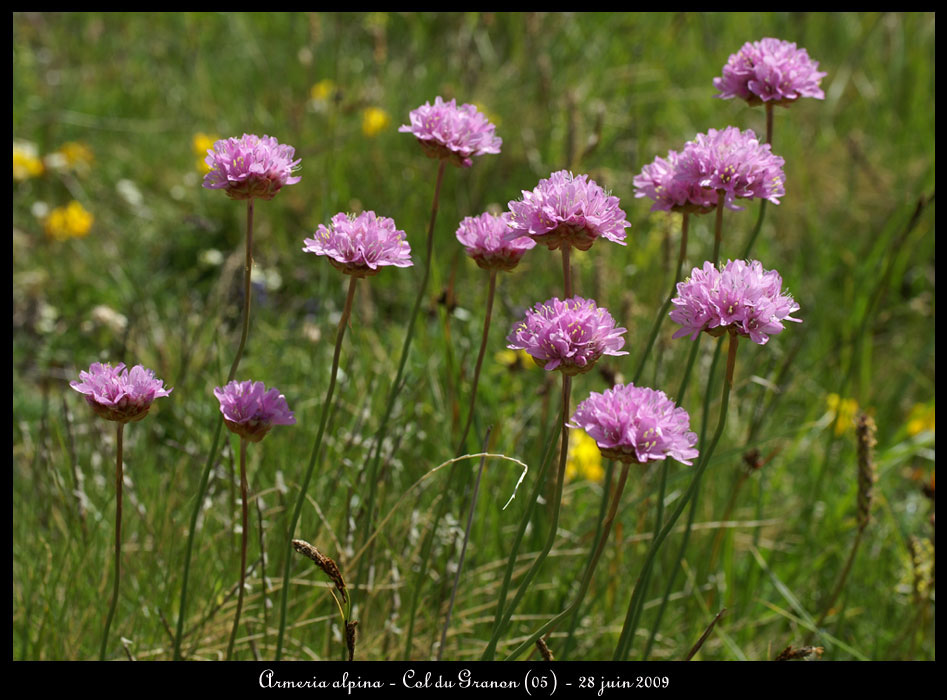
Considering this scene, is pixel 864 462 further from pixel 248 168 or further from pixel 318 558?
pixel 248 168

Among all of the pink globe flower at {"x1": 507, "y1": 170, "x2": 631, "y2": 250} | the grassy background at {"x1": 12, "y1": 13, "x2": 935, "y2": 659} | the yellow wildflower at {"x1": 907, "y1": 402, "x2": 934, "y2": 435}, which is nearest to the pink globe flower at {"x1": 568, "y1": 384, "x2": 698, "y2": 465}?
the pink globe flower at {"x1": 507, "y1": 170, "x2": 631, "y2": 250}

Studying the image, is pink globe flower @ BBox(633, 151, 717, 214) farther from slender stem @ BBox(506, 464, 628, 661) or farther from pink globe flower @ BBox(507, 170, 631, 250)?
slender stem @ BBox(506, 464, 628, 661)

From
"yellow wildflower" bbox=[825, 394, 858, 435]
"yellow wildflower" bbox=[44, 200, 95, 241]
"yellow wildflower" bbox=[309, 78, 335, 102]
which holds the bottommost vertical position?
"yellow wildflower" bbox=[44, 200, 95, 241]

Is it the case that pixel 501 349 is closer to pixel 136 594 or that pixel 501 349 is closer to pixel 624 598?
pixel 624 598

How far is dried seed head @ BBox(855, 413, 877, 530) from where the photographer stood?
5.59 feet

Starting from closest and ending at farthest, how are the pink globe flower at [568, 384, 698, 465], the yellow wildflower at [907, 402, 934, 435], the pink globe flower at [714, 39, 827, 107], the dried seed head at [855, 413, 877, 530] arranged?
1. the pink globe flower at [568, 384, 698, 465]
2. the pink globe flower at [714, 39, 827, 107]
3. the dried seed head at [855, 413, 877, 530]
4. the yellow wildflower at [907, 402, 934, 435]

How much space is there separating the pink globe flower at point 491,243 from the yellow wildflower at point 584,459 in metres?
1.18

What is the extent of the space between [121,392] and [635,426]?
72 cm

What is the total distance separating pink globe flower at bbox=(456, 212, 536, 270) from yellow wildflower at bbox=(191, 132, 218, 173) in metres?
2.49

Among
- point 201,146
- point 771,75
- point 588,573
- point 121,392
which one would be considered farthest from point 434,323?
point 588,573

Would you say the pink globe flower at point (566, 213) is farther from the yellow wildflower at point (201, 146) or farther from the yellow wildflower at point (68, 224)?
the yellow wildflower at point (68, 224)

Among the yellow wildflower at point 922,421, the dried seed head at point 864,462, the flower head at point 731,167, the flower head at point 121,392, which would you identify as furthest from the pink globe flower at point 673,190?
the yellow wildflower at point 922,421

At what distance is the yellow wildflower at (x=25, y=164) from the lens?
408 cm

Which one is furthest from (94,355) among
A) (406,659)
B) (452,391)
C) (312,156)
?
(406,659)
